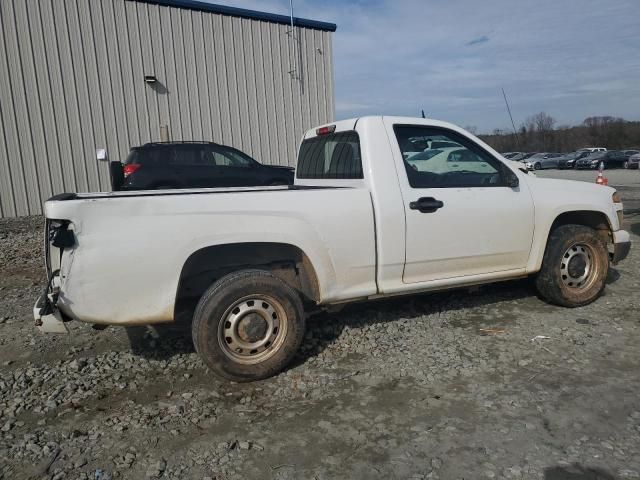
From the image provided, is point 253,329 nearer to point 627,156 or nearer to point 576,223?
point 576,223

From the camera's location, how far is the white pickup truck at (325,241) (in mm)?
3092

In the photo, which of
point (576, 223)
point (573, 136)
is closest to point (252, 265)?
point (576, 223)

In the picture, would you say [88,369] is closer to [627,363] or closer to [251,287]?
[251,287]

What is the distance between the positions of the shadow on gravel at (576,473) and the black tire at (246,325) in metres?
1.80

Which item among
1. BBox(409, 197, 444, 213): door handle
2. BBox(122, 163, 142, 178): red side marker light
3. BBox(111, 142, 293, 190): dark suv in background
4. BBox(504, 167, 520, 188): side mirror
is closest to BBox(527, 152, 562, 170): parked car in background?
BBox(111, 142, 293, 190): dark suv in background

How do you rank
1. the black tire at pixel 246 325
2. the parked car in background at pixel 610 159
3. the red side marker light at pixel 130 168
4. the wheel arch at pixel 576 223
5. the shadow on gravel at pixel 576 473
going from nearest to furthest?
the shadow on gravel at pixel 576 473 → the black tire at pixel 246 325 → the wheel arch at pixel 576 223 → the red side marker light at pixel 130 168 → the parked car in background at pixel 610 159

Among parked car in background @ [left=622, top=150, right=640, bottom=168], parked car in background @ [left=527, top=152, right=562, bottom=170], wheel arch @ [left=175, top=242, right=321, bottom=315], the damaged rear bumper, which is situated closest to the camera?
the damaged rear bumper

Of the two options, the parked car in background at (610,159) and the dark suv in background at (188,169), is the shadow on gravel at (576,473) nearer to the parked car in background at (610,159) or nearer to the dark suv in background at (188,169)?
the dark suv in background at (188,169)

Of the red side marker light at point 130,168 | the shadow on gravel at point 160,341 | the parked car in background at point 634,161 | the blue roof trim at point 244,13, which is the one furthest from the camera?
the parked car in background at point 634,161

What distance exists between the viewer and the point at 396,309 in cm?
476

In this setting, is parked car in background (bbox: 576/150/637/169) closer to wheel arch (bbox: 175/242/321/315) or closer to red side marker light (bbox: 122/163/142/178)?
red side marker light (bbox: 122/163/142/178)

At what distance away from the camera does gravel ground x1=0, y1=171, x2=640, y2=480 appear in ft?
8.22

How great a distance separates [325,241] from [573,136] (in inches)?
2803

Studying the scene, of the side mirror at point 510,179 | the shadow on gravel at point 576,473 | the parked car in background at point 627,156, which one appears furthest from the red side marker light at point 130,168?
the parked car in background at point 627,156
